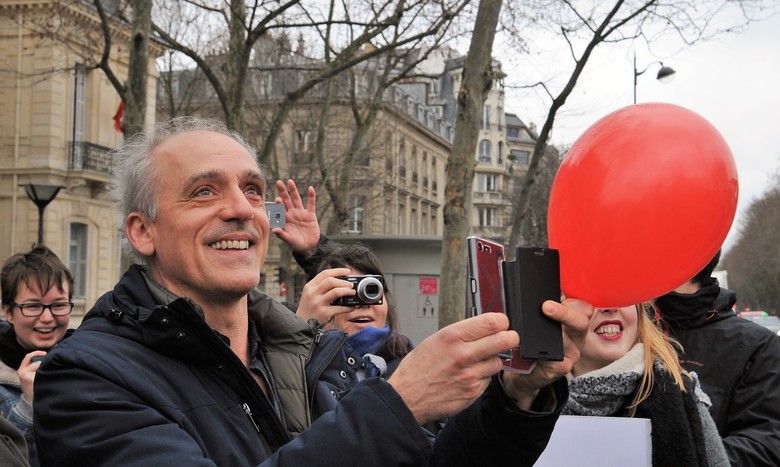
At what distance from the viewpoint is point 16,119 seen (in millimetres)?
27766

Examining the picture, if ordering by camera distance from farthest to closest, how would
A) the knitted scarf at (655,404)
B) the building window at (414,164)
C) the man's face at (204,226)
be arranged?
the building window at (414,164) < the knitted scarf at (655,404) < the man's face at (204,226)

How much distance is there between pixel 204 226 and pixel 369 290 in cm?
141

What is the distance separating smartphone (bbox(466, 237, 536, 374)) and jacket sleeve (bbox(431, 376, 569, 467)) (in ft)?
0.75

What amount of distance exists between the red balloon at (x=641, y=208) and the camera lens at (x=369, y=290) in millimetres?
1572

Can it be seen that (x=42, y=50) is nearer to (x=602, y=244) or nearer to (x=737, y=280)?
(x=602, y=244)

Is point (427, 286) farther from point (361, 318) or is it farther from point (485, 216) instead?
point (485, 216)

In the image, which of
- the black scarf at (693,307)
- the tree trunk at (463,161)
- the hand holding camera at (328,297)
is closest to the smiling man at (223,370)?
the hand holding camera at (328,297)

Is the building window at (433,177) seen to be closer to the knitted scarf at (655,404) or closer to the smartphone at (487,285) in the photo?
the knitted scarf at (655,404)

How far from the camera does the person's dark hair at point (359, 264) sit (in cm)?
425

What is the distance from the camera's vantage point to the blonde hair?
3.12 m

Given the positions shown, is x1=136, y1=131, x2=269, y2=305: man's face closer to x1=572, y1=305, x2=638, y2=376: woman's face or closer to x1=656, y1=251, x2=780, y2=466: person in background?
x1=572, y1=305, x2=638, y2=376: woman's face

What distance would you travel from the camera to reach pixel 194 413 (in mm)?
2121

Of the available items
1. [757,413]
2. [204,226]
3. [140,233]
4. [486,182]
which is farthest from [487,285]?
[486,182]

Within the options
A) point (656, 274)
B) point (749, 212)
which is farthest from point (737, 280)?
point (656, 274)
